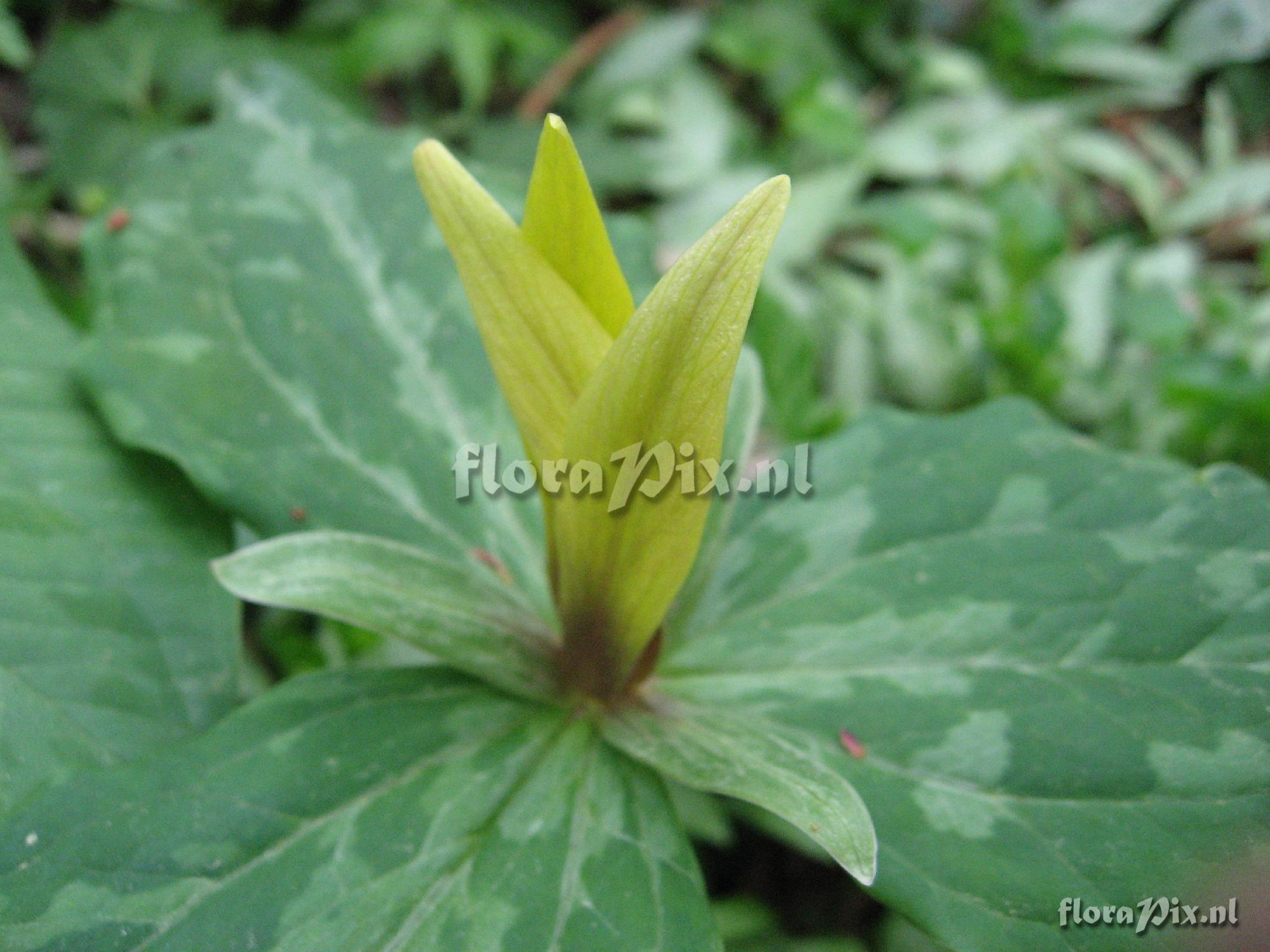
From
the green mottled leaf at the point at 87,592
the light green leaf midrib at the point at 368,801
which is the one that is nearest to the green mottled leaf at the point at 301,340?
the green mottled leaf at the point at 87,592

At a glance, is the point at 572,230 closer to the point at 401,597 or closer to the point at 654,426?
the point at 654,426

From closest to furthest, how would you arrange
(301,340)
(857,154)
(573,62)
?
1. (301,340)
2. (857,154)
3. (573,62)

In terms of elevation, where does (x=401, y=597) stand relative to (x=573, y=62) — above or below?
below

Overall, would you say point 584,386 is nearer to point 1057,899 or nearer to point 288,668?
point 1057,899

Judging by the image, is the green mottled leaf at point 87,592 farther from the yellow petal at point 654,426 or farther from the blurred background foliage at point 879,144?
the blurred background foliage at point 879,144

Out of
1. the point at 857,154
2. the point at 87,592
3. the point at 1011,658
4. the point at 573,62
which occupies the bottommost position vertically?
the point at 87,592

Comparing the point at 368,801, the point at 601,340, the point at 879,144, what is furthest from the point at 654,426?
the point at 879,144
